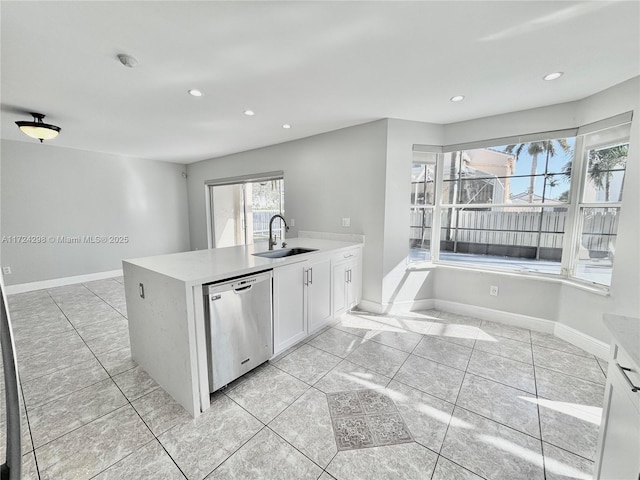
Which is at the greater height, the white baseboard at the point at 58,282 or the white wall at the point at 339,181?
the white wall at the point at 339,181

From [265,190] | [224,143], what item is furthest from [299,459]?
[265,190]

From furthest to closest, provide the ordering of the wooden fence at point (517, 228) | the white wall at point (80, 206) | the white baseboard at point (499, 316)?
1. the white wall at point (80, 206)
2. the white baseboard at point (499, 316)
3. the wooden fence at point (517, 228)

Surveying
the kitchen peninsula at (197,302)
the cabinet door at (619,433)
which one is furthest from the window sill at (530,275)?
the cabinet door at (619,433)

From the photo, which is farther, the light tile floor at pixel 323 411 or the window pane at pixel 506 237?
the window pane at pixel 506 237

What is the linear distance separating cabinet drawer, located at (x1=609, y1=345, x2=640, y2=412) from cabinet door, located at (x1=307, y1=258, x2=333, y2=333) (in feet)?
6.65

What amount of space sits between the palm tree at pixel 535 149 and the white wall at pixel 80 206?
6.20 metres

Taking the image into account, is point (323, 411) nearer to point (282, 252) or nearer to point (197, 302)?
point (197, 302)

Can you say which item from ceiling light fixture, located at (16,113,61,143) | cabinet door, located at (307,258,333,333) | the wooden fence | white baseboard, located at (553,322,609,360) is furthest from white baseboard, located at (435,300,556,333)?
ceiling light fixture, located at (16,113,61,143)

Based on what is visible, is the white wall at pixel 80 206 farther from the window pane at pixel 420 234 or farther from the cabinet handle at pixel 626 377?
the cabinet handle at pixel 626 377

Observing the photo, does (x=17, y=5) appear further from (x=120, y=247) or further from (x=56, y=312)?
(x=120, y=247)

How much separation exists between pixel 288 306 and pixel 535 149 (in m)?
3.19

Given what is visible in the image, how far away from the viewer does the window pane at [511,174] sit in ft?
9.33

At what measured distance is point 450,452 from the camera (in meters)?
1.50

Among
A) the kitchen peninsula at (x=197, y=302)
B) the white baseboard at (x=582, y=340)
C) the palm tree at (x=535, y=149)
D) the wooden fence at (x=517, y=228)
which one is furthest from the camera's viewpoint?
the palm tree at (x=535, y=149)
